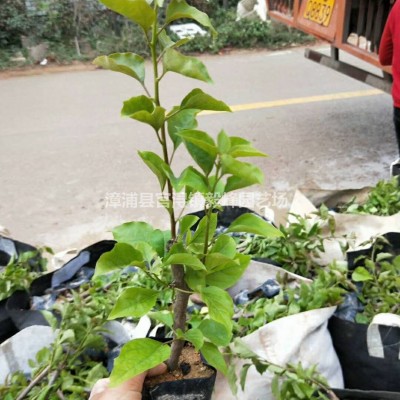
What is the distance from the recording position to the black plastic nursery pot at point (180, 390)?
1060mm

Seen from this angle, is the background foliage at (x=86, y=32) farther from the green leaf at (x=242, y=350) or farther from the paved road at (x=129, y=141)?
the green leaf at (x=242, y=350)

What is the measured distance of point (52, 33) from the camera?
303 inches

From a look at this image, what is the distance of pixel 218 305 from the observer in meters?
0.92

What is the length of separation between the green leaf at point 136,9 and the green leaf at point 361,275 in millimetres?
905

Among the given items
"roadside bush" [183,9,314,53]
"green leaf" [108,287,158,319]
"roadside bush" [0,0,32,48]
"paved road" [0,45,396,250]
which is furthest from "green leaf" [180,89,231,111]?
"roadside bush" [0,0,32,48]

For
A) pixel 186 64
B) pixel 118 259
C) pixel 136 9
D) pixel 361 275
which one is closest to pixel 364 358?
pixel 361 275

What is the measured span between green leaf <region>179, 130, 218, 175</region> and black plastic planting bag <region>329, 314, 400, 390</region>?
0.65 meters

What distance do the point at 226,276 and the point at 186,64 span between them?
0.39 metres

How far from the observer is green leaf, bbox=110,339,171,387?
885 mm

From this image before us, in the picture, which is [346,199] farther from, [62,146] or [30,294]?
[62,146]

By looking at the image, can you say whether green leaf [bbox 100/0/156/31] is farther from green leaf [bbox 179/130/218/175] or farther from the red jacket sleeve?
the red jacket sleeve

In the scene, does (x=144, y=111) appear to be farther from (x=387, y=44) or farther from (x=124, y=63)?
(x=387, y=44)

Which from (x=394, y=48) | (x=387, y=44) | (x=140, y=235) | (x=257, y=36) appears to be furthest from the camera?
(x=257, y=36)

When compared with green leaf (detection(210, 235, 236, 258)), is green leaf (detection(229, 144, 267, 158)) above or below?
above
